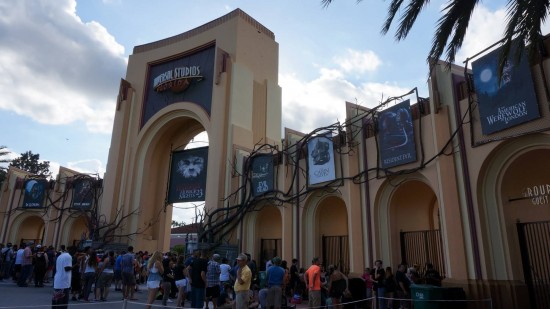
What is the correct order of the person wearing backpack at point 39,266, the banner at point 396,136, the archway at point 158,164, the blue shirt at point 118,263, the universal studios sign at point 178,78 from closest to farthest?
the banner at point 396,136, the blue shirt at point 118,263, the person wearing backpack at point 39,266, the universal studios sign at point 178,78, the archway at point 158,164

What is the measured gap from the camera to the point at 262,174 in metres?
20.0

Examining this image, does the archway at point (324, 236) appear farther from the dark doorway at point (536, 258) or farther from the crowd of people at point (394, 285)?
the dark doorway at point (536, 258)

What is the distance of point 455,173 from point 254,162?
10.6 m

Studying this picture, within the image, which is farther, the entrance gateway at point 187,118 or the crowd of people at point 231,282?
the entrance gateway at point 187,118

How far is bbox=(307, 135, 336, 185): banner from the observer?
653 inches

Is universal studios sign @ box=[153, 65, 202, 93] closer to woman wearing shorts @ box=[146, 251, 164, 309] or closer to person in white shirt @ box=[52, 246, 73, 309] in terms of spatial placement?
woman wearing shorts @ box=[146, 251, 164, 309]

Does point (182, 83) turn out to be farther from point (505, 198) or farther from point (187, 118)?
point (505, 198)

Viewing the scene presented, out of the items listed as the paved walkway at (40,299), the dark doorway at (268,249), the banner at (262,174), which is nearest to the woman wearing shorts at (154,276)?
the paved walkway at (40,299)

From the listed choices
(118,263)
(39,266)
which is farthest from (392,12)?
(39,266)

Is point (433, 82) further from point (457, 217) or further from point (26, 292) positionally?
point (26, 292)

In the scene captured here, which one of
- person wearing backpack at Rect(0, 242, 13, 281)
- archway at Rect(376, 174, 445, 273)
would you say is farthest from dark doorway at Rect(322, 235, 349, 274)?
person wearing backpack at Rect(0, 242, 13, 281)

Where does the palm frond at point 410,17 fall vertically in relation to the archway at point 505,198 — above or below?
above

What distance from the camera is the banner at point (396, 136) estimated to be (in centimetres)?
1370

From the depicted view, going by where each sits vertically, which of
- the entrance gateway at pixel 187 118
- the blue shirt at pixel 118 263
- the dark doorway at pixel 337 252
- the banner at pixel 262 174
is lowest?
the blue shirt at pixel 118 263
